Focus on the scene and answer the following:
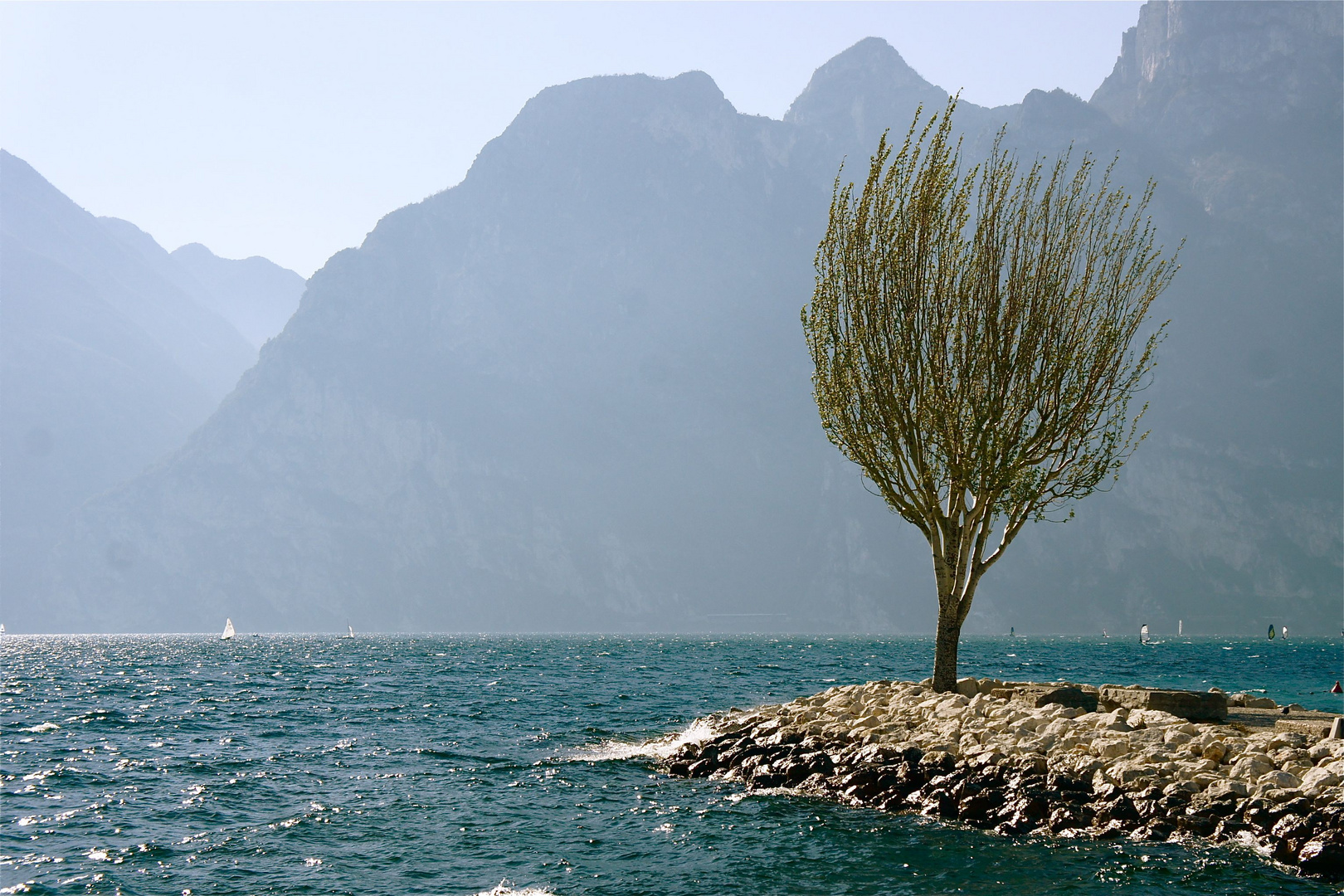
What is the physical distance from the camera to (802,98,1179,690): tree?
25531 mm

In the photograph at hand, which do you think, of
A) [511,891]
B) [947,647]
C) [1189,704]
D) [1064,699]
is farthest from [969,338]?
[511,891]

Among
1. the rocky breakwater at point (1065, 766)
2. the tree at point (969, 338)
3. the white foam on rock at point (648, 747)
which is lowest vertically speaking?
the white foam on rock at point (648, 747)

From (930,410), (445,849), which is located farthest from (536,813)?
(930,410)

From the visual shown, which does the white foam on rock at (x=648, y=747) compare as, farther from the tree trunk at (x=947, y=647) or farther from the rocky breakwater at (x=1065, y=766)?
the tree trunk at (x=947, y=647)

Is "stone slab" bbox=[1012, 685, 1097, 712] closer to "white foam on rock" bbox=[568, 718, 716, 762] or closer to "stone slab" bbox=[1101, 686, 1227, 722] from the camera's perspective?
"stone slab" bbox=[1101, 686, 1227, 722]

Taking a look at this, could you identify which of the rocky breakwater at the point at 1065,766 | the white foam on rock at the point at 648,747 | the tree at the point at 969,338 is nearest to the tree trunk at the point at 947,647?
the tree at the point at 969,338

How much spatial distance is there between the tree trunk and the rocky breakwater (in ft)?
1.70

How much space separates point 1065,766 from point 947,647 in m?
8.49

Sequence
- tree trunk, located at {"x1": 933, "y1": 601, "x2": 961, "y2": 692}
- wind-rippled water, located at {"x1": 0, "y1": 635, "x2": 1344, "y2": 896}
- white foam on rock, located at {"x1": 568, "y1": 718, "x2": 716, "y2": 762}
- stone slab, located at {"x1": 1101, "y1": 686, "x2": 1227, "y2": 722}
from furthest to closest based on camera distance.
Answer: white foam on rock, located at {"x1": 568, "y1": 718, "x2": 716, "y2": 762}
tree trunk, located at {"x1": 933, "y1": 601, "x2": 961, "y2": 692}
stone slab, located at {"x1": 1101, "y1": 686, "x2": 1227, "y2": 722}
wind-rippled water, located at {"x1": 0, "y1": 635, "x2": 1344, "y2": 896}

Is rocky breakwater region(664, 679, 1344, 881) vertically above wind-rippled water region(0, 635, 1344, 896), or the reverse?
rocky breakwater region(664, 679, 1344, 881)

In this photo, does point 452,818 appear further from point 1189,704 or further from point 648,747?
point 1189,704

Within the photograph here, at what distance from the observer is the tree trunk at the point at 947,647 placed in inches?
1069

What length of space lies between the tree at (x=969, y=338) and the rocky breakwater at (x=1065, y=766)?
404 centimetres

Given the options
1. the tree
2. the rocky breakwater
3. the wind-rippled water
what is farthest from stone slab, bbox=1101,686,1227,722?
the wind-rippled water
